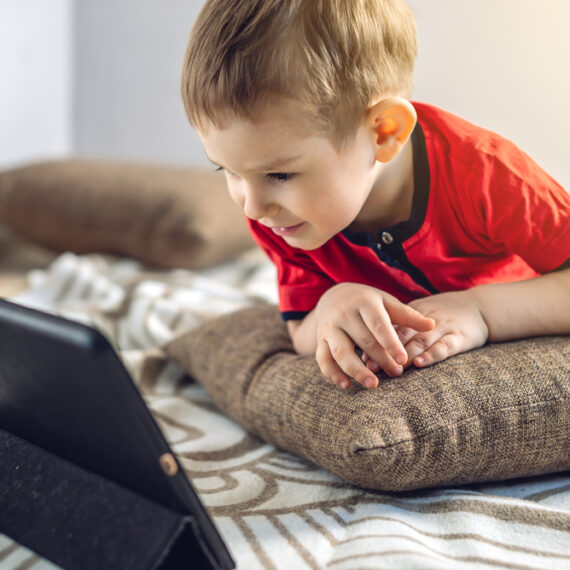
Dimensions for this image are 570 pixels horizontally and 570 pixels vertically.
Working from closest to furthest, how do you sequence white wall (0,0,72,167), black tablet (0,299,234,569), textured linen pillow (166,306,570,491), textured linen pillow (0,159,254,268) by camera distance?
black tablet (0,299,234,569) < textured linen pillow (166,306,570,491) < textured linen pillow (0,159,254,268) < white wall (0,0,72,167)

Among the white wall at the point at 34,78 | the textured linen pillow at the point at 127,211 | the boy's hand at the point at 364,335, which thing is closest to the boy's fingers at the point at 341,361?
the boy's hand at the point at 364,335

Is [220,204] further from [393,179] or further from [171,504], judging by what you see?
[171,504]

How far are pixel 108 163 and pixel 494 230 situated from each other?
1.07 m

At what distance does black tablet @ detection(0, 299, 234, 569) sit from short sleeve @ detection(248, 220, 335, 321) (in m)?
0.35

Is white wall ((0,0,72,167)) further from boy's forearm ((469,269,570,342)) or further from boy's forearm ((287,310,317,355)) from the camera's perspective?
boy's forearm ((469,269,570,342))

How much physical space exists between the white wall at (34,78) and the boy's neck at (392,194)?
Answer: 1.54m

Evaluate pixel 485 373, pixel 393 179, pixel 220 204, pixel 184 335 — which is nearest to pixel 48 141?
pixel 220 204

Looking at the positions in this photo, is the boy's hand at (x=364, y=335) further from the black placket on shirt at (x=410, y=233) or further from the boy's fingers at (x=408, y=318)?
the black placket on shirt at (x=410, y=233)

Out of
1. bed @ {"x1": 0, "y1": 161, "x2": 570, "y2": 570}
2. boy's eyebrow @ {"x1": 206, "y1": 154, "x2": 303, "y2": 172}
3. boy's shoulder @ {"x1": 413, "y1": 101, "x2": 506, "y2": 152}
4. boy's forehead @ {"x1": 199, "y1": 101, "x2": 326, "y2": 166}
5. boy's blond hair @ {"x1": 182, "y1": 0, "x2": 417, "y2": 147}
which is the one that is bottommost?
bed @ {"x1": 0, "y1": 161, "x2": 570, "y2": 570}

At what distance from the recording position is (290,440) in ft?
2.06

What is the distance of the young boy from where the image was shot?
56 cm

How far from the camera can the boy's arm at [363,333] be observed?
579 millimetres

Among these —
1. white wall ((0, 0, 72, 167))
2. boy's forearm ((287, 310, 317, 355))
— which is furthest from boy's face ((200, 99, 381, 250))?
white wall ((0, 0, 72, 167))

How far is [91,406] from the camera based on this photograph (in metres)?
0.42
